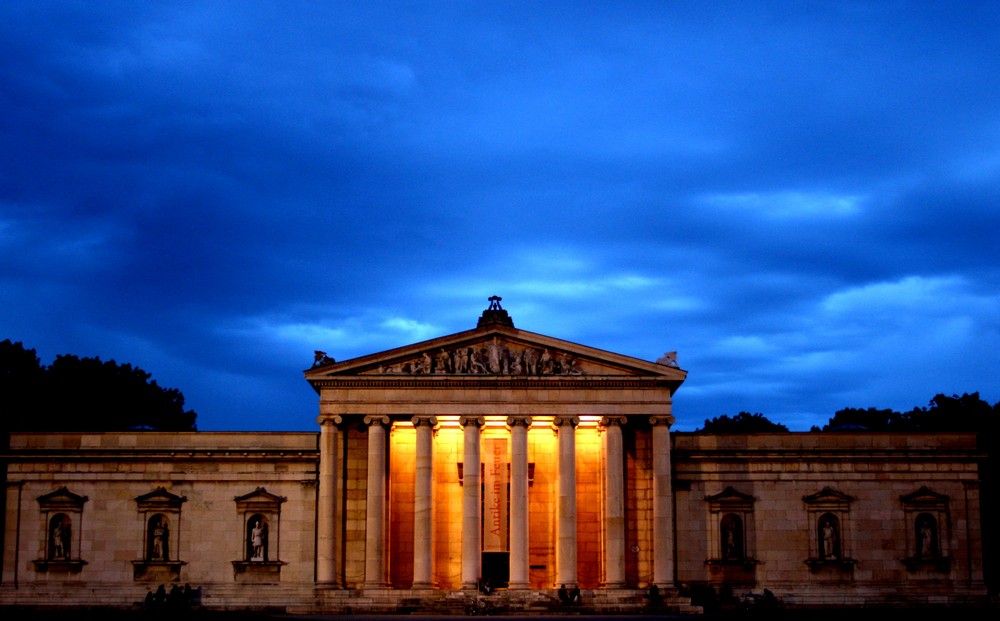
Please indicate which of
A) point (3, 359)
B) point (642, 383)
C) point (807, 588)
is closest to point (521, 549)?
point (642, 383)

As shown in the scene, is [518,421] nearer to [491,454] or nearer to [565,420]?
[565,420]

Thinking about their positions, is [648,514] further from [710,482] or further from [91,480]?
[91,480]

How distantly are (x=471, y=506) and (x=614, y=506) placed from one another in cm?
764

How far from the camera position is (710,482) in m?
74.2

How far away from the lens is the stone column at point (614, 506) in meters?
69.6

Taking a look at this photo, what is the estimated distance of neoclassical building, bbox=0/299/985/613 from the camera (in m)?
70.8

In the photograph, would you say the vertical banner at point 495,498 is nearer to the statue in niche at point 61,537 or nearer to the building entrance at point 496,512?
the building entrance at point 496,512

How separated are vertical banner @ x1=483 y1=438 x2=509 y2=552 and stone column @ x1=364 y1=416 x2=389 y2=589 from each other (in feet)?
18.8

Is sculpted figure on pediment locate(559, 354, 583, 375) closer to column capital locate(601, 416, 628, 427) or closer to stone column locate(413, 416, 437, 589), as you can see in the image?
column capital locate(601, 416, 628, 427)

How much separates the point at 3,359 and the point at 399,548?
37.3 meters

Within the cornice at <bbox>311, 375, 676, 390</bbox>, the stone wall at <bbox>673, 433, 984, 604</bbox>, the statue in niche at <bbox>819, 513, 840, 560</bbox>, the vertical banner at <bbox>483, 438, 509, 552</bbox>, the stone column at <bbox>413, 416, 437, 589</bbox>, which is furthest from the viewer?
the statue in niche at <bbox>819, 513, 840, 560</bbox>

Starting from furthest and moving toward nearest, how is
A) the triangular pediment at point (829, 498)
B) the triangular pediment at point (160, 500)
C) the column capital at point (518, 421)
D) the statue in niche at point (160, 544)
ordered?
the triangular pediment at point (829, 498), the triangular pediment at point (160, 500), the statue in niche at point (160, 544), the column capital at point (518, 421)

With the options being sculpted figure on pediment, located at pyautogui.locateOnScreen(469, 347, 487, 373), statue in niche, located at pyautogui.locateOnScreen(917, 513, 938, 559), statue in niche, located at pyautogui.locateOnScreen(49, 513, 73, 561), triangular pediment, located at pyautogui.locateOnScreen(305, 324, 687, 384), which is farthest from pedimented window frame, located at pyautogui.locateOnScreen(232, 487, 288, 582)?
statue in niche, located at pyautogui.locateOnScreen(917, 513, 938, 559)

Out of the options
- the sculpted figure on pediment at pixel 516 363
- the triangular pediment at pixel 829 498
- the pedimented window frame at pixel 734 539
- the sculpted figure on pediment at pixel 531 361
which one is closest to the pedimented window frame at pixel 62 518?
the sculpted figure on pediment at pixel 516 363
